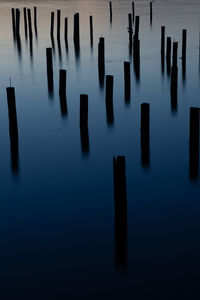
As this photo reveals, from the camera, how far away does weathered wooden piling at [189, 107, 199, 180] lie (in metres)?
11.5

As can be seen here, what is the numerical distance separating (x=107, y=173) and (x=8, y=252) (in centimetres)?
391

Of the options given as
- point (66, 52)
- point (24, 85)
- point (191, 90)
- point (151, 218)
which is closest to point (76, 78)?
point (24, 85)

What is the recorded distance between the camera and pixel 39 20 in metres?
47.7

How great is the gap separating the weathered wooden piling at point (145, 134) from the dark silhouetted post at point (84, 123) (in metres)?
1.44

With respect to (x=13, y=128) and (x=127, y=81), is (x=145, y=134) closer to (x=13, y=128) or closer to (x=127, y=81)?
(x=13, y=128)

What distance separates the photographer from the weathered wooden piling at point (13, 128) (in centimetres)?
1316

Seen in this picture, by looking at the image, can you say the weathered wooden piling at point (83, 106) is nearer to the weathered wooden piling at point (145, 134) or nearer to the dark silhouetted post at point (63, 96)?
the weathered wooden piling at point (145, 134)

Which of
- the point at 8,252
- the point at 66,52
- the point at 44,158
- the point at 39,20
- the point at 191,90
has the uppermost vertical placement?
the point at 39,20

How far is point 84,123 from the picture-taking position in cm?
1455

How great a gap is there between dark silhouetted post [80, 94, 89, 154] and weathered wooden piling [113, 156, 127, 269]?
4.87m

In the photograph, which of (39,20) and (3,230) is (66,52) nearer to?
(39,20)

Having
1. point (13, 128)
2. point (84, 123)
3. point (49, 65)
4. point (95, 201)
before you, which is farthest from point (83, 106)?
point (49, 65)

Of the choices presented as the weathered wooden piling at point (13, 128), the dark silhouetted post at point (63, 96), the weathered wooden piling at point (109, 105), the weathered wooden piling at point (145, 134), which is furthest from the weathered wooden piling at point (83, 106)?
the dark silhouetted post at point (63, 96)

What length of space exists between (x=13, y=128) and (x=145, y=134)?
3183 millimetres
